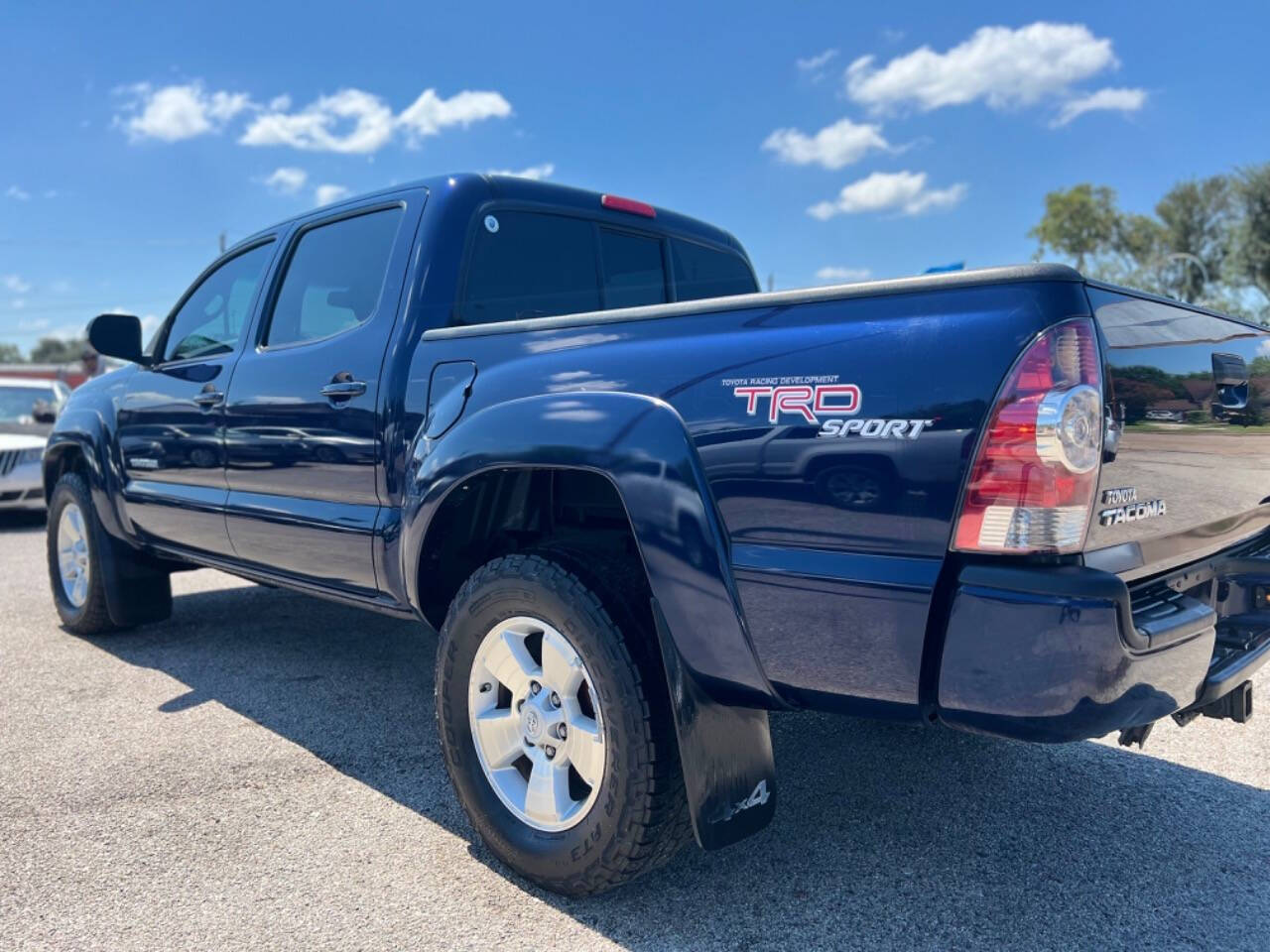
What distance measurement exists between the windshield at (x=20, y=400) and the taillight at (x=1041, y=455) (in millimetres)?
11373

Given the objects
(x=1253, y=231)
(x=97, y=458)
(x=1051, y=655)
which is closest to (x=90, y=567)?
(x=97, y=458)

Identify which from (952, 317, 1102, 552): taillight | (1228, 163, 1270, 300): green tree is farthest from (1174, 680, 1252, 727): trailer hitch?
(1228, 163, 1270, 300): green tree

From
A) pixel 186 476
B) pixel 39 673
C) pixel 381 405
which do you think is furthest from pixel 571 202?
pixel 39 673

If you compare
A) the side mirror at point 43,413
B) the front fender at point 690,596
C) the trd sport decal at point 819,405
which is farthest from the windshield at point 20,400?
the trd sport decal at point 819,405

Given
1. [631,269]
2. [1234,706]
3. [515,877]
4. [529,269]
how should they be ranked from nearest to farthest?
1. [1234,706]
2. [515,877]
3. [529,269]
4. [631,269]

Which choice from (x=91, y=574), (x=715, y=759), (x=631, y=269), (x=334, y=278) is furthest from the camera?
(x=91, y=574)

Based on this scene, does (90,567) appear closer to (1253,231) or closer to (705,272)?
(705,272)

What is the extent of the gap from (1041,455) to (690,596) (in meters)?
0.80

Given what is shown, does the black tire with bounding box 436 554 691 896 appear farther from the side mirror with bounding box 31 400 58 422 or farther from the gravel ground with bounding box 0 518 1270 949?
the side mirror with bounding box 31 400 58 422

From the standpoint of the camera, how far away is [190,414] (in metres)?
4.06

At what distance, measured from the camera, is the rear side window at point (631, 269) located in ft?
12.4

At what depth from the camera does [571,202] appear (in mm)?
3600

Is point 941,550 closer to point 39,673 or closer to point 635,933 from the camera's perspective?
point 635,933

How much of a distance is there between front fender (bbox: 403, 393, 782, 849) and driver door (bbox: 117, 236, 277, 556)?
2069mm
